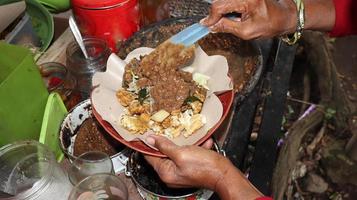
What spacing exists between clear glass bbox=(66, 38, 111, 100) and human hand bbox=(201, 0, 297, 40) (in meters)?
0.44

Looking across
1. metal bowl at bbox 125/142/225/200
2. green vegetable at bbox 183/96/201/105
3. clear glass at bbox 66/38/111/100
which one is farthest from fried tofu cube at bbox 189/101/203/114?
clear glass at bbox 66/38/111/100

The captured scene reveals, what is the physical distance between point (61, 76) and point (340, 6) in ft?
3.80

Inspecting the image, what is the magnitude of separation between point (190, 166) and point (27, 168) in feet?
1.62

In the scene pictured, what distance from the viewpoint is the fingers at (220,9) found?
1.28 m

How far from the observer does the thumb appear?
105 cm

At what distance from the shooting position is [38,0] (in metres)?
1.67

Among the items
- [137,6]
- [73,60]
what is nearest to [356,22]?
[137,6]

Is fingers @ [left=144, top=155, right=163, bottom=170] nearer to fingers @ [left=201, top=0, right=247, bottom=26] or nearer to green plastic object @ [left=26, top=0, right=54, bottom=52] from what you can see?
fingers @ [left=201, top=0, right=247, bottom=26]

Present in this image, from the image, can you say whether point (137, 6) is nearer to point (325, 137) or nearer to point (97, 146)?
point (97, 146)

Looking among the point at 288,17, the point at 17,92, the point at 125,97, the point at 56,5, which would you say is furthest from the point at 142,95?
the point at 56,5

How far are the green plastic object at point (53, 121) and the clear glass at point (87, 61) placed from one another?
162mm

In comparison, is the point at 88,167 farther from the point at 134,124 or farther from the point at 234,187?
the point at 234,187

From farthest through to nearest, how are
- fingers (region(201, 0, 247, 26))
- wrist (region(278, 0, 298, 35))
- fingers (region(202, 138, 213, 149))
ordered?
wrist (region(278, 0, 298, 35))
fingers (region(201, 0, 247, 26))
fingers (region(202, 138, 213, 149))

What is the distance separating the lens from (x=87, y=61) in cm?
142
